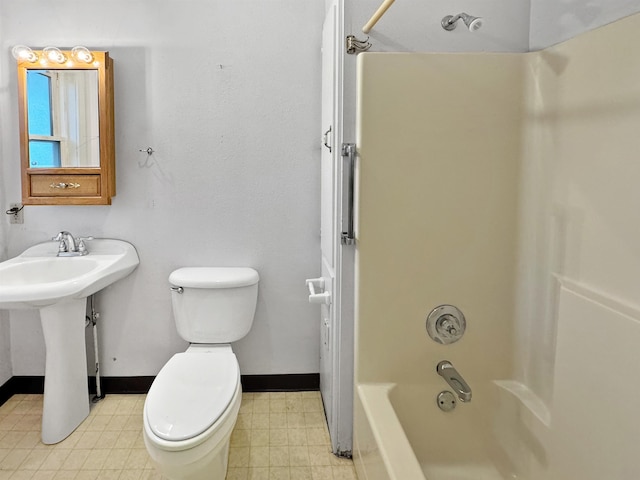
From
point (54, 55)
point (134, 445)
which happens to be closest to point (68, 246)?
point (54, 55)

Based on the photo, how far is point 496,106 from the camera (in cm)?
168

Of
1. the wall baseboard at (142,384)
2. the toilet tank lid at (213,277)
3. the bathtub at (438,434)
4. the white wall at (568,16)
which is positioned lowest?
the wall baseboard at (142,384)

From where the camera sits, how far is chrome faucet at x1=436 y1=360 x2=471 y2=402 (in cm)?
152

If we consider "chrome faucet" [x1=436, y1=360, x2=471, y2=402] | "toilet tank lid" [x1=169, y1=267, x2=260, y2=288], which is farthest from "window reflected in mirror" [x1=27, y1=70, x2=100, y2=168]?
"chrome faucet" [x1=436, y1=360, x2=471, y2=402]

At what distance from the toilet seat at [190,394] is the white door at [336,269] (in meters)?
0.43

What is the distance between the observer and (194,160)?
246cm

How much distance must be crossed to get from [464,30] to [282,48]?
999 mm

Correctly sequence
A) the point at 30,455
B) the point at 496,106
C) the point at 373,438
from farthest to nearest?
the point at 30,455, the point at 496,106, the point at 373,438

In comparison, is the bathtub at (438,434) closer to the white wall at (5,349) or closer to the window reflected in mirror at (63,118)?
the window reflected in mirror at (63,118)

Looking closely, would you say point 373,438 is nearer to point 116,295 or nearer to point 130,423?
point 130,423

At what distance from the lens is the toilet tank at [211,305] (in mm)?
2268

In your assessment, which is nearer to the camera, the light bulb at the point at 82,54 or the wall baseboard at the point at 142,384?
the light bulb at the point at 82,54

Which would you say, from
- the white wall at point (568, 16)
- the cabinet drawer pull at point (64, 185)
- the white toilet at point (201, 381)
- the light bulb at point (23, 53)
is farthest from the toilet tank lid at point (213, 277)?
the white wall at point (568, 16)

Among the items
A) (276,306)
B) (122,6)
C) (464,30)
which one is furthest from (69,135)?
(464,30)
